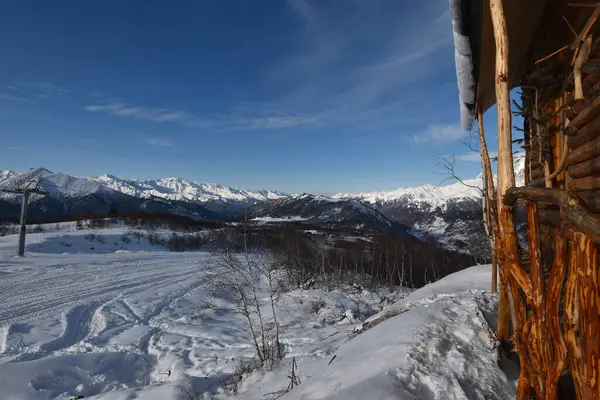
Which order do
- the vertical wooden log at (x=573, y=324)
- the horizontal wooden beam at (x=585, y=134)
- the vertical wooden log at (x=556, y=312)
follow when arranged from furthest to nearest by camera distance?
the horizontal wooden beam at (x=585, y=134), the vertical wooden log at (x=556, y=312), the vertical wooden log at (x=573, y=324)

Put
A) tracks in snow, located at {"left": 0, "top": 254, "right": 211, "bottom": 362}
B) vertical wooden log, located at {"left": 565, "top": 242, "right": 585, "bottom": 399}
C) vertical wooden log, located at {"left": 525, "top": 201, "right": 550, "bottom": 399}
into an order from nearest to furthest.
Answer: vertical wooden log, located at {"left": 565, "top": 242, "right": 585, "bottom": 399}, vertical wooden log, located at {"left": 525, "top": 201, "right": 550, "bottom": 399}, tracks in snow, located at {"left": 0, "top": 254, "right": 211, "bottom": 362}

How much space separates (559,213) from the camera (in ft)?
8.91

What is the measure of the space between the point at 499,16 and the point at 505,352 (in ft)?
12.4

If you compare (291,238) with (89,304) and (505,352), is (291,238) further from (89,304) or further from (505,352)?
(505,352)

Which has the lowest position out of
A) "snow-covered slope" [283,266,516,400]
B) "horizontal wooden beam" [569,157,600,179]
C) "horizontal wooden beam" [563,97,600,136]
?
"snow-covered slope" [283,266,516,400]

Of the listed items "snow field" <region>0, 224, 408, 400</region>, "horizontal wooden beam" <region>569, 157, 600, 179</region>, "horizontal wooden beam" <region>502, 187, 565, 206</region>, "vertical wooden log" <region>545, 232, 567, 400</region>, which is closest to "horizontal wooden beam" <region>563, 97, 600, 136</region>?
"horizontal wooden beam" <region>569, 157, 600, 179</region>

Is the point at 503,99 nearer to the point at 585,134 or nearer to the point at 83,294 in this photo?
the point at 585,134

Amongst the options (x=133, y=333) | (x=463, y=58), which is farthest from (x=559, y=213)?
(x=133, y=333)

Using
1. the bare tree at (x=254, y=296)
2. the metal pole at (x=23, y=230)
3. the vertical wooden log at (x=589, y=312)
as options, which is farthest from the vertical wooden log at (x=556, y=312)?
the metal pole at (x=23, y=230)

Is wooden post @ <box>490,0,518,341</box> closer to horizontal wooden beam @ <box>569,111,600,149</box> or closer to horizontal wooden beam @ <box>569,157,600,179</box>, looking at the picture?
horizontal wooden beam @ <box>569,111,600,149</box>

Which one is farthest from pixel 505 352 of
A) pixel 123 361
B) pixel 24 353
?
pixel 24 353

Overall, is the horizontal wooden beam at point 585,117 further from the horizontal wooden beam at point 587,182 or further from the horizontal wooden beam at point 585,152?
the horizontal wooden beam at point 587,182

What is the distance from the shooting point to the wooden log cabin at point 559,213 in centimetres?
225

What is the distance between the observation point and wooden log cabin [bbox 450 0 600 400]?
2254mm
